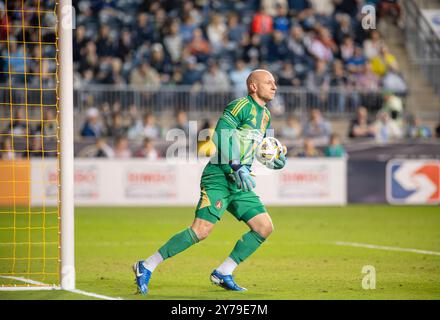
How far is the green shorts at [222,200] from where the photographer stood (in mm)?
9172

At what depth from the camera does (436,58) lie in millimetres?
27047

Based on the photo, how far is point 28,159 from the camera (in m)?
19.8

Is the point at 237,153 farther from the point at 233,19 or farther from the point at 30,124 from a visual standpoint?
the point at 233,19

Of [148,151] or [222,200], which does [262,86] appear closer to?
[222,200]

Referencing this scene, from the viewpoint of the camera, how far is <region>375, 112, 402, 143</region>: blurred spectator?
23.8m

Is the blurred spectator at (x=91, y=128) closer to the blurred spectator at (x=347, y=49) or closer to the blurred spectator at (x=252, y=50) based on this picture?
the blurred spectator at (x=252, y=50)

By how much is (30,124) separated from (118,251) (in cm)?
1021

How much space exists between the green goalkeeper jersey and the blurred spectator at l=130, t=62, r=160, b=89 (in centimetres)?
1515

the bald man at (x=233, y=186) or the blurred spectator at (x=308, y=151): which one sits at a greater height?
the blurred spectator at (x=308, y=151)

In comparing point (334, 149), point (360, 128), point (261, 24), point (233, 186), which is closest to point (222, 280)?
point (233, 186)

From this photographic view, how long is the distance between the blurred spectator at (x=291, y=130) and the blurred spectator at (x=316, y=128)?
287mm

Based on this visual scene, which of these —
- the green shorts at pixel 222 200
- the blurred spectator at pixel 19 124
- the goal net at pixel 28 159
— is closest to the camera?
the green shorts at pixel 222 200

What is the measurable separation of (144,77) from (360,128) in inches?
233

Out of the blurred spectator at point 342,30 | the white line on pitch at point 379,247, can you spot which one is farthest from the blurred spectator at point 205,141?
the white line on pitch at point 379,247
